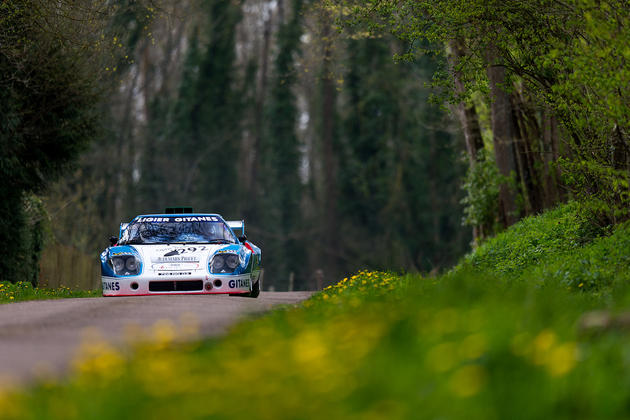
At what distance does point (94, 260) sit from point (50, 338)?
22.7 meters

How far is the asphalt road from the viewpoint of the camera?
230 inches

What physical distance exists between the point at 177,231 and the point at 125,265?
5.57 ft

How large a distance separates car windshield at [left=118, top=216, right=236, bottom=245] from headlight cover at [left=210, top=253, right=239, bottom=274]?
929 millimetres

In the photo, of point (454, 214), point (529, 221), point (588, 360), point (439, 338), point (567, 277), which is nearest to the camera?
point (588, 360)

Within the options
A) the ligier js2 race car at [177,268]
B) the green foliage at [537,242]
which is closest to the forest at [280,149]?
the green foliage at [537,242]

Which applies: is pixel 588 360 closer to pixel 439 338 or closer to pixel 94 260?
pixel 439 338

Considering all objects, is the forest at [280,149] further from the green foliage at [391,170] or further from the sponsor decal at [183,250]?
the sponsor decal at [183,250]

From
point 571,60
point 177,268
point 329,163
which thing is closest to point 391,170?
point 329,163

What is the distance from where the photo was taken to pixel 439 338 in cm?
563

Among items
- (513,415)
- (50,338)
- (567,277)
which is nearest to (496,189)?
(567,277)

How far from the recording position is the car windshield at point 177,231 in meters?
15.1

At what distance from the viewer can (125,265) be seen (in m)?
13.9

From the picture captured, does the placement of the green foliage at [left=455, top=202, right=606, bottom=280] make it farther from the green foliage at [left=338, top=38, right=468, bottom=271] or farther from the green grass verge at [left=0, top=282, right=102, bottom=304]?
the green foliage at [left=338, top=38, right=468, bottom=271]

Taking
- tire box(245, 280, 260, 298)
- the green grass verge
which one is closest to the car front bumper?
tire box(245, 280, 260, 298)
